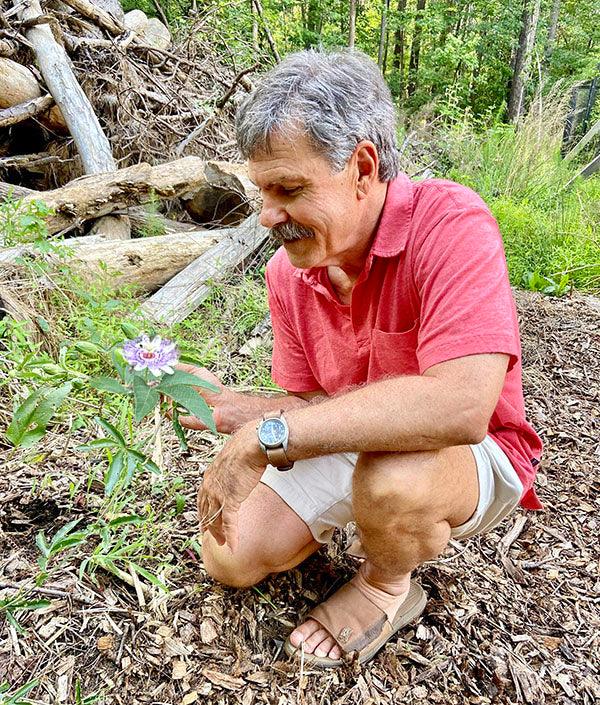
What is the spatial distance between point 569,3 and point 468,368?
83.8 feet

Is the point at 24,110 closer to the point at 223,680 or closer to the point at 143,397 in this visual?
the point at 143,397

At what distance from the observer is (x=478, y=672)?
65.1 inches

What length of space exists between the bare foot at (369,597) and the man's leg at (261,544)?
A: 19cm

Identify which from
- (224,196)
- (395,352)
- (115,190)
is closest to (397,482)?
(395,352)

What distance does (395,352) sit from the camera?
168cm

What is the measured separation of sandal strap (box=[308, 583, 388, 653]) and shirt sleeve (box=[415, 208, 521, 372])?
786 mm

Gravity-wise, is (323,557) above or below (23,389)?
below

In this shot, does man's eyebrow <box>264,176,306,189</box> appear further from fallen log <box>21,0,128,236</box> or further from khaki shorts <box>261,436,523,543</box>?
fallen log <box>21,0,128,236</box>

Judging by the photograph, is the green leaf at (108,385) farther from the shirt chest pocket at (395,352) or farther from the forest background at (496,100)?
the forest background at (496,100)

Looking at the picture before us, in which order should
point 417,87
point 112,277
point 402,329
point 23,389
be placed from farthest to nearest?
point 417,87 → point 112,277 → point 23,389 → point 402,329

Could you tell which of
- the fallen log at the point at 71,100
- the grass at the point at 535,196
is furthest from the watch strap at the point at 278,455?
the grass at the point at 535,196

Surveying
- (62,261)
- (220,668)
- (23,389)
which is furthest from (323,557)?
(62,261)

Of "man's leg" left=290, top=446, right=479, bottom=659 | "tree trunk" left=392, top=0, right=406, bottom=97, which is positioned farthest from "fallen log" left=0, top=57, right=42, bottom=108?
"tree trunk" left=392, top=0, right=406, bottom=97

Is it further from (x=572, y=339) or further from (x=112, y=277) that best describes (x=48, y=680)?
(x=572, y=339)
